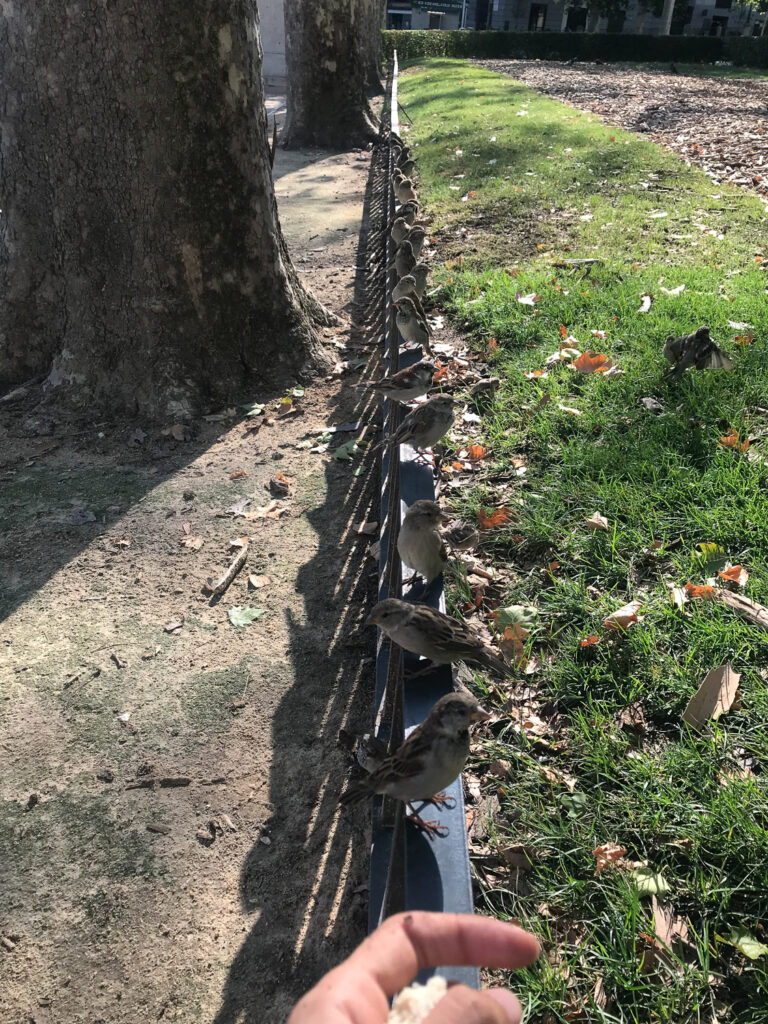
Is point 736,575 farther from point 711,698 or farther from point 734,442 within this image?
point 734,442

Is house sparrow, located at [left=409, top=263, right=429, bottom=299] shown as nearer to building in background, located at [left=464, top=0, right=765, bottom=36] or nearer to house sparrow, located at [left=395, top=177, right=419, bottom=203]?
house sparrow, located at [left=395, top=177, right=419, bottom=203]

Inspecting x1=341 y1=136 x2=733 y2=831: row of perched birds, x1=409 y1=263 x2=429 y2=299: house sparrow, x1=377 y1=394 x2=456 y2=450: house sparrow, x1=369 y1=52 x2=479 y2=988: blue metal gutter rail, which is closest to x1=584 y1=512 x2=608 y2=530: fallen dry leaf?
x1=341 y1=136 x2=733 y2=831: row of perched birds

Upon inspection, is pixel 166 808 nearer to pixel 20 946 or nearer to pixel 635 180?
pixel 20 946

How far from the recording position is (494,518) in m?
4.66

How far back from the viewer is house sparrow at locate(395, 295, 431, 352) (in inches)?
220

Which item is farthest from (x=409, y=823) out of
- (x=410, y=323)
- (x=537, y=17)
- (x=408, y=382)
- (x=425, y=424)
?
(x=537, y=17)

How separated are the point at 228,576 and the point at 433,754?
279 centimetres

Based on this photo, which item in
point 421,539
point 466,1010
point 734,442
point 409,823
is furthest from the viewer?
point 734,442

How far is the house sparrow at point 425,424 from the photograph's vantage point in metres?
3.83

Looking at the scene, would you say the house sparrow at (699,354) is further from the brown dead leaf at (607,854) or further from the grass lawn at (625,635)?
the brown dead leaf at (607,854)

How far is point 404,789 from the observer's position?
7.14 ft

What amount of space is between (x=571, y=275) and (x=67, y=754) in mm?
7124

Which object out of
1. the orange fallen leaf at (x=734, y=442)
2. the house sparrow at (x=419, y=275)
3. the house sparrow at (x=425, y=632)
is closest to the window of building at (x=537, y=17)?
the house sparrow at (x=419, y=275)

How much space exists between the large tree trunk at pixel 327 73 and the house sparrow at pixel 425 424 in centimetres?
1574
